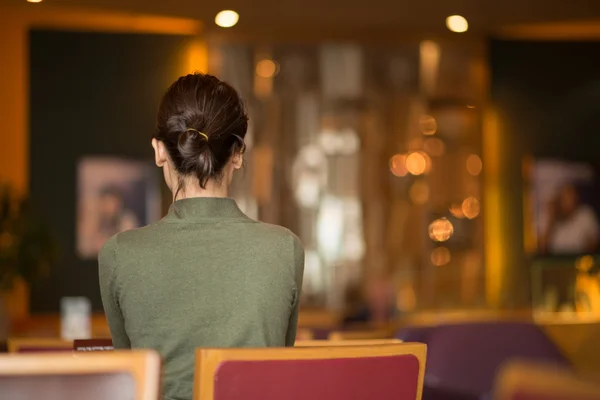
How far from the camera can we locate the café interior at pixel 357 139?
7754mm

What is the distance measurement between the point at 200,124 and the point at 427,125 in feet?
22.1

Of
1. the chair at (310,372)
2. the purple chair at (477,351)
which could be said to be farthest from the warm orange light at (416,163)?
the chair at (310,372)

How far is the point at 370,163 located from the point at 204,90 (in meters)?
6.56

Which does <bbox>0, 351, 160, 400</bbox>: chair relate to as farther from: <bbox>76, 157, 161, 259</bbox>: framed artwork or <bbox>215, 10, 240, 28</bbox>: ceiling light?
<bbox>76, 157, 161, 259</bbox>: framed artwork

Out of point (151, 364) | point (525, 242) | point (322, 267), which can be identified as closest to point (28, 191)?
point (322, 267)

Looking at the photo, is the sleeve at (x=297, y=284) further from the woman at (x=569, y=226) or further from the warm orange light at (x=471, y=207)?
the woman at (x=569, y=226)

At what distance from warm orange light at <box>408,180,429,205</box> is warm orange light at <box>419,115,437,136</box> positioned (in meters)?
0.44

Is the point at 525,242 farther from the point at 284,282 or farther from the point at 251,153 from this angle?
the point at 284,282

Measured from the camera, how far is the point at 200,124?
6.10ft

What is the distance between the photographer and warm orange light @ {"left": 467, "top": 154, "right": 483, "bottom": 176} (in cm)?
852

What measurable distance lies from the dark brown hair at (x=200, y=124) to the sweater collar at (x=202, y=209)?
4 cm

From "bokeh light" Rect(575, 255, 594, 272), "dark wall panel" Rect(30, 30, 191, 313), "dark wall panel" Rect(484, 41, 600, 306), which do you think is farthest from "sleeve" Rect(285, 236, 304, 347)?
"dark wall panel" Rect(484, 41, 600, 306)

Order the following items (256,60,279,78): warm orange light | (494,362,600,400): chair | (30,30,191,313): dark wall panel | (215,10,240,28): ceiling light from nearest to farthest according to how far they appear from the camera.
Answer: (494,362,600,400): chair → (215,10,240,28): ceiling light → (30,30,191,313): dark wall panel → (256,60,279,78): warm orange light

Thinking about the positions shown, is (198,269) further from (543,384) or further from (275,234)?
(543,384)
